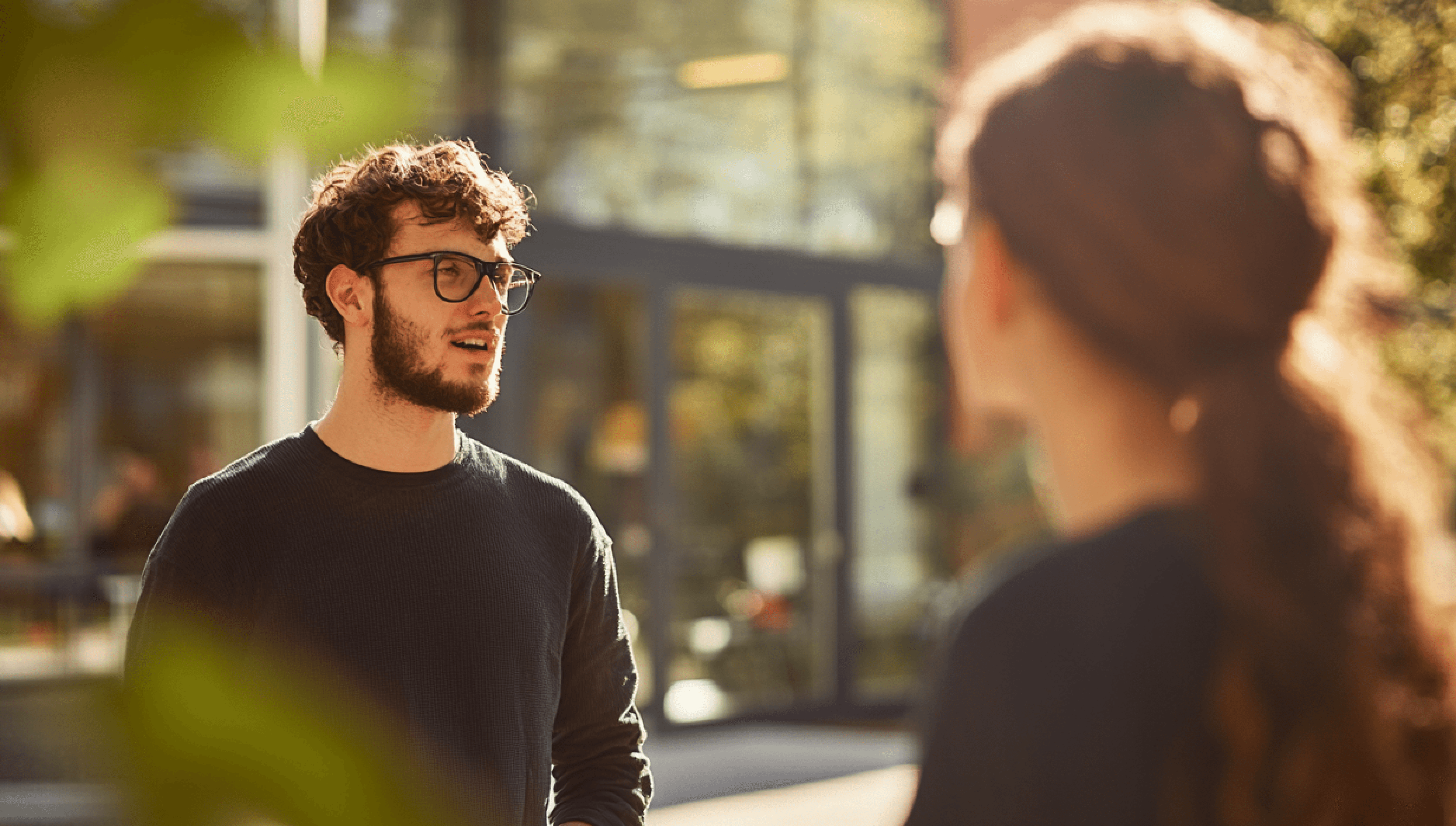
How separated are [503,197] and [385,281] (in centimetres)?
21

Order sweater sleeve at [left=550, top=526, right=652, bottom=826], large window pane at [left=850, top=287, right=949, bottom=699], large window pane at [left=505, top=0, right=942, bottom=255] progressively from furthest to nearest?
1. large window pane at [left=850, top=287, right=949, bottom=699]
2. large window pane at [left=505, top=0, right=942, bottom=255]
3. sweater sleeve at [left=550, top=526, right=652, bottom=826]

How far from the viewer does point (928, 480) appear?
941 centimetres

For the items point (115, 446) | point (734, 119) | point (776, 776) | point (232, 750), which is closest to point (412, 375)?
point (232, 750)

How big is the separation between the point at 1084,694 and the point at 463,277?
4.35 ft

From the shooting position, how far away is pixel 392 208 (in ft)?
6.38

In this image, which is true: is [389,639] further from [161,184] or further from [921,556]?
[921,556]

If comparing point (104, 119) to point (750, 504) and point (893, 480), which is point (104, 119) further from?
point (893, 480)

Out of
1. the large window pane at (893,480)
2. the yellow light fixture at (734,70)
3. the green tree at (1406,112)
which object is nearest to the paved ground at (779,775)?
the large window pane at (893,480)

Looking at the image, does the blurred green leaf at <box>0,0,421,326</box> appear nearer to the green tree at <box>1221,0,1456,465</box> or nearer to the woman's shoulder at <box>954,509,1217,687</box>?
the woman's shoulder at <box>954,509,1217,687</box>

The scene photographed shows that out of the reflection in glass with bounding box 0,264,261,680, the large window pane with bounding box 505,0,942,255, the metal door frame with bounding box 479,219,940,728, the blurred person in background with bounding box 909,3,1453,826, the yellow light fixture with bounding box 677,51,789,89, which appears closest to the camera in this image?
the blurred person in background with bounding box 909,3,1453,826

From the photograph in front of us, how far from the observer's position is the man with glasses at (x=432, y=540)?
5.78ft

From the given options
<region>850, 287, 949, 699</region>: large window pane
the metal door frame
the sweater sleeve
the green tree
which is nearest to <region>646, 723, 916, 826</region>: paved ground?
the metal door frame

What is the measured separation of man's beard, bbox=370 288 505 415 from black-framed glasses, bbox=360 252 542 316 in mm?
51

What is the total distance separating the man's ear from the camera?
1.96 meters
